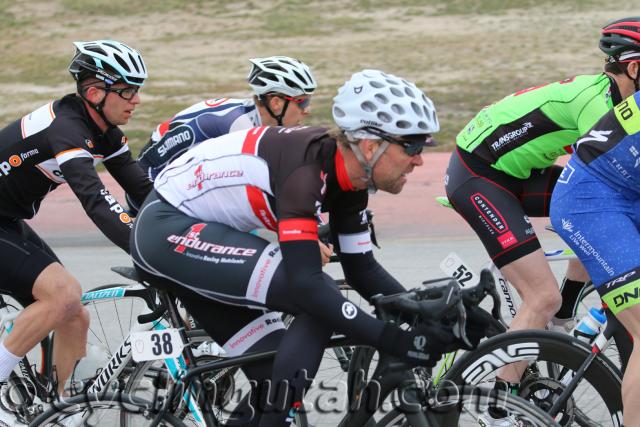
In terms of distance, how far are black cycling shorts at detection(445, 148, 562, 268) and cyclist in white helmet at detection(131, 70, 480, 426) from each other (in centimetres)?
117

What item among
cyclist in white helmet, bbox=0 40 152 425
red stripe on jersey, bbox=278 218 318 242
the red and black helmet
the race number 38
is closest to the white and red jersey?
red stripe on jersey, bbox=278 218 318 242

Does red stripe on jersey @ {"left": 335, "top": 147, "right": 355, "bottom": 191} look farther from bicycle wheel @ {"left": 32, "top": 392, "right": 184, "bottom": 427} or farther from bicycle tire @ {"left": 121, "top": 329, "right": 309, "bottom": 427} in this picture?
bicycle wheel @ {"left": 32, "top": 392, "right": 184, "bottom": 427}

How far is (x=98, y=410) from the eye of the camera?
13.7ft

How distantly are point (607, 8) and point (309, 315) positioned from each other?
23.7m

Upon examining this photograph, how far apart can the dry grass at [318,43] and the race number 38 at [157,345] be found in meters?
10.4

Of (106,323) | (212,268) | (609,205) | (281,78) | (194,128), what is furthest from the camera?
(281,78)

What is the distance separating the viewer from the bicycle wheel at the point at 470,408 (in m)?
3.84

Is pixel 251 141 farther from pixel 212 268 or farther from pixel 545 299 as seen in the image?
pixel 545 299

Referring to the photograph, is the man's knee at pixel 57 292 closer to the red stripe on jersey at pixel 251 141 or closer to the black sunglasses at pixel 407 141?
the red stripe on jersey at pixel 251 141

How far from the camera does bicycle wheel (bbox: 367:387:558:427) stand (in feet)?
12.6

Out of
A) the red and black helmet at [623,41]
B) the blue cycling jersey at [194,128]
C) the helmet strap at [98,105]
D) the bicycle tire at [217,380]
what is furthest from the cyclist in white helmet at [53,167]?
the red and black helmet at [623,41]

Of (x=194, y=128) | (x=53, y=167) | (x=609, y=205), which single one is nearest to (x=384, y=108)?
(x=609, y=205)

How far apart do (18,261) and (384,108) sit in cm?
208

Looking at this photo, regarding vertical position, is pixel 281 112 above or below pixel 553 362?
above
